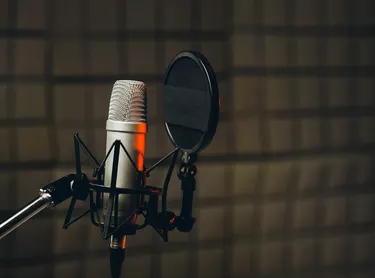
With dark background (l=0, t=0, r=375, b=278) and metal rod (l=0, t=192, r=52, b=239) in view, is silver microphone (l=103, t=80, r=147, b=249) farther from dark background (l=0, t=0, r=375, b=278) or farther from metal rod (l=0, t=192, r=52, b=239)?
dark background (l=0, t=0, r=375, b=278)

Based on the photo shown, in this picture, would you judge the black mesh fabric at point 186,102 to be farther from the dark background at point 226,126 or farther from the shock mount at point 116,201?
the dark background at point 226,126

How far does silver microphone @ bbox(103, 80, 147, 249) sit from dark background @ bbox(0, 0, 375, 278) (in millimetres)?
903

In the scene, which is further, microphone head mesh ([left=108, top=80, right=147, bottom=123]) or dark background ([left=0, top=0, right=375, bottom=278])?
dark background ([left=0, top=0, right=375, bottom=278])

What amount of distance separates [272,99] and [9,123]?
91 cm

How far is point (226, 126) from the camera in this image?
2236 millimetres

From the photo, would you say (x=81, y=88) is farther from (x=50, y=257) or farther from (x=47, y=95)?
(x=50, y=257)

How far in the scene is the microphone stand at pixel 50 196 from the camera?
3.02ft

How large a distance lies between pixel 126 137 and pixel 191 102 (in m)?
0.16

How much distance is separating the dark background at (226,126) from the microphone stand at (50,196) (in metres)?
1.01

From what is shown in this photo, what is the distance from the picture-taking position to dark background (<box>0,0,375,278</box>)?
201 centimetres

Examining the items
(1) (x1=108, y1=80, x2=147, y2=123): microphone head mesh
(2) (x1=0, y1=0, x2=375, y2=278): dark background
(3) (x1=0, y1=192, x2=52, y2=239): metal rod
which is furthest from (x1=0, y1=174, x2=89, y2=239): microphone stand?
(2) (x1=0, y1=0, x2=375, y2=278): dark background

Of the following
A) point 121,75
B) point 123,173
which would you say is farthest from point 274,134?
point 123,173

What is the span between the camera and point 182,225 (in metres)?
1.23

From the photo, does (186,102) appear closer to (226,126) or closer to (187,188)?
(187,188)
